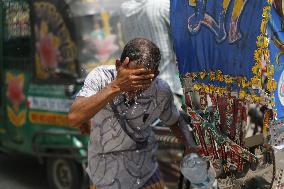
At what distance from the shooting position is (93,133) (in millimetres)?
2918

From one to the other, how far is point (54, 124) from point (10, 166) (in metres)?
2.01

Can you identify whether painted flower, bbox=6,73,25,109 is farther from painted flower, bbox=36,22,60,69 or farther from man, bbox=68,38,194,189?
man, bbox=68,38,194,189

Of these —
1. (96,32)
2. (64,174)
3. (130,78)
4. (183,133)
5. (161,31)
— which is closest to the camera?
(130,78)

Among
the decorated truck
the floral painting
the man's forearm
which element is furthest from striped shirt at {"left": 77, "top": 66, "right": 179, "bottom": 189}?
the floral painting

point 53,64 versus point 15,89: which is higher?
point 53,64

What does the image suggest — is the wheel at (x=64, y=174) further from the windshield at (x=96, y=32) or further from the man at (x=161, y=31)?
the man at (x=161, y=31)

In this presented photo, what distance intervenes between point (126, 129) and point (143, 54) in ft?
1.65

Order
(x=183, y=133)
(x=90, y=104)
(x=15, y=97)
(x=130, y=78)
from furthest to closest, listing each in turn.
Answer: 1. (x=15, y=97)
2. (x=183, y=133)
3. (x=90, y=104)
4. (x=130, y=78)

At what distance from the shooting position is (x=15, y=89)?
5.49 meters

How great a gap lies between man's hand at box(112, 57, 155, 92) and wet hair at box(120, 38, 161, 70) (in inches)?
2.5

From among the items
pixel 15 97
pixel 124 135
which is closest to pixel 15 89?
pixel 15 97

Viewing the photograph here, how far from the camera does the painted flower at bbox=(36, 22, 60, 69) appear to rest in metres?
5.02

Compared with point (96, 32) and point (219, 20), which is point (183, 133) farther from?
point (96, 32)

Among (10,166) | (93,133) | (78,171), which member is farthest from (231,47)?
(10,166)
